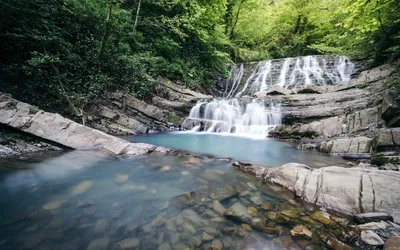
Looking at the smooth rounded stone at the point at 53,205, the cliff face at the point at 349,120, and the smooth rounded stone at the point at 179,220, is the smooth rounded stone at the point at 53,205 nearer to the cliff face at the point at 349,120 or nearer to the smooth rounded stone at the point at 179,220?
the smooth rounded stone at the point at 179,220

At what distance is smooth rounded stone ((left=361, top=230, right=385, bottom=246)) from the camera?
2177 millimetres

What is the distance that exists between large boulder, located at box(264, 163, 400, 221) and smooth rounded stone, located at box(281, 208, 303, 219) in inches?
17.0

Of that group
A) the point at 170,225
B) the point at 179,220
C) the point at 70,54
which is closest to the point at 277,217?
the point at 179,220

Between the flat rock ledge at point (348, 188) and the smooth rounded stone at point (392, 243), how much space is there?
0.58 metres

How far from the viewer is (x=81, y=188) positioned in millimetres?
3363

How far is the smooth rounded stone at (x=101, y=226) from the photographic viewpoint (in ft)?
7.65

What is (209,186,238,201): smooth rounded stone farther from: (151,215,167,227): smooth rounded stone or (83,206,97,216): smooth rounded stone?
(83,206,97,216): smooth rounded stone

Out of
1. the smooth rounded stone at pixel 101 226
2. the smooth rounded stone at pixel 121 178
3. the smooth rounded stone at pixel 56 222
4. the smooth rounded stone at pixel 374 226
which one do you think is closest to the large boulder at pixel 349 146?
the smooth rounded stone at pixel 374 226

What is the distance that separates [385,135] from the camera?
486 centimetres

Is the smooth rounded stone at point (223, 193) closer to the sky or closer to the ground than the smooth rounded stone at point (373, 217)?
closer to the ground

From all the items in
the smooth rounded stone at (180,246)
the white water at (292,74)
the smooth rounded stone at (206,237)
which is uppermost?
the white water at (292,74)

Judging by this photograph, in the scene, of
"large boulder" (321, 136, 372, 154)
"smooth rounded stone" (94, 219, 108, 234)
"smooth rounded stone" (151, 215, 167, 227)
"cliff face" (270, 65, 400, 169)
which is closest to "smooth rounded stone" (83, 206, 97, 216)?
"smooth rounded stone" (94, 219, 108, 234)

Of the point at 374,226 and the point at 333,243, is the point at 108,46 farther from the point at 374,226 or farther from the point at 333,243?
the point at 374,226

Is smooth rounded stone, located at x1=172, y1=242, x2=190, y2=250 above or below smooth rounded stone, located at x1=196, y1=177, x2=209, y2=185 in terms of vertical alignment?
below
